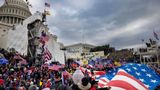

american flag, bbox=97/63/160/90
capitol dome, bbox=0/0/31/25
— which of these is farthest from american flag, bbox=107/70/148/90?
capitol dome, bbox=0/0/31/25

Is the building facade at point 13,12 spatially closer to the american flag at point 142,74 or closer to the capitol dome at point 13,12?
the capitol dome at point 13,12

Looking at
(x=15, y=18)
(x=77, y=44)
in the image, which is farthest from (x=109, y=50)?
(x=15, y=18)

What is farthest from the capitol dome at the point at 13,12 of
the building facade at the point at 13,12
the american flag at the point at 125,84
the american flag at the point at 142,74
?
the american flag at the point at 125,84

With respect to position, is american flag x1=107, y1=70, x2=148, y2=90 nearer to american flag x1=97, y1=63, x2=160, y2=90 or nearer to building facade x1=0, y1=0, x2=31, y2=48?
american flag x1=97, y1=63, x2=160, y2=90

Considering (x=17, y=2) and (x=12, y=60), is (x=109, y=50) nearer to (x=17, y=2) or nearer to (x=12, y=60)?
(x=17, y=2)

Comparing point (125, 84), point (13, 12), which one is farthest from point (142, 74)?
point (13, 12)

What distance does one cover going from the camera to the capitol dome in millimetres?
80875

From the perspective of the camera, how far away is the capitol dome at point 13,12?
80.9m

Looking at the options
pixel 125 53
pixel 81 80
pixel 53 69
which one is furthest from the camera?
pixel 125 53

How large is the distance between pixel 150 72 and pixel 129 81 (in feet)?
10.3

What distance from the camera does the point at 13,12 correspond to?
82.5m

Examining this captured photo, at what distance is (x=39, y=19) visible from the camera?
4403 cm

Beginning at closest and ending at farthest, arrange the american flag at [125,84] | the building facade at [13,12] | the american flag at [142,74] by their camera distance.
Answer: the american flag at [125,84]
the american flag at [142,74]
the building facade at [13,12]

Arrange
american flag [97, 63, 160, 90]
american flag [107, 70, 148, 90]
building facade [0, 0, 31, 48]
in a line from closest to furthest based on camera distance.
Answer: american flag [107, 70, 148, 90], american flag [97, 63, 160, 90], building facade [0, 0, 31, 48]
